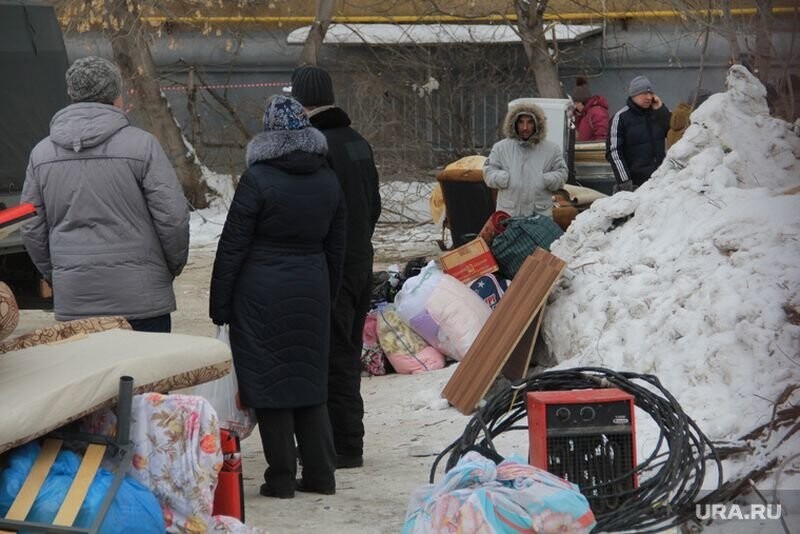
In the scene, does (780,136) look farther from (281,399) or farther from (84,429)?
(84,429)

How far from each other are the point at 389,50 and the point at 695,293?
14.6 meters

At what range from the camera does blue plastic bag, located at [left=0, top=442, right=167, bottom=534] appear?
4.09 meters

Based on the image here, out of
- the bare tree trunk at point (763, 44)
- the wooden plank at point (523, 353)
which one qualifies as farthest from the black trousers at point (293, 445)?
the bare tree trunk at point (763, 44)

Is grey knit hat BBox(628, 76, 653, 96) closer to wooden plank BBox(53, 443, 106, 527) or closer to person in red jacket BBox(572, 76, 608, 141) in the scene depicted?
person in red jacket BBox(572, 76, 608, 141)

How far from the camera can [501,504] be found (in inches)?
160

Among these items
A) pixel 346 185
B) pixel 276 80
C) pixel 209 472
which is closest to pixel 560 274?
pixel 346 185

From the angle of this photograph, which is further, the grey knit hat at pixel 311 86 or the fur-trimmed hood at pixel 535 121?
the fur-trimmed hood at pixel 535 121

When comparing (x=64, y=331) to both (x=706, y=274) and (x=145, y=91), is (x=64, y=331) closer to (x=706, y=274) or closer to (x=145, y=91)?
(x=706, y=274)

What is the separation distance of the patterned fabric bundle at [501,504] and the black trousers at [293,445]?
170 cm

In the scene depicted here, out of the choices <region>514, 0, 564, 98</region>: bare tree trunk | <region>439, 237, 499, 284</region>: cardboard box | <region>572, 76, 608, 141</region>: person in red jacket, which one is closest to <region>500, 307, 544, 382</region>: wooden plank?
<region>439, 237, 499, 284</region>: cardboard box

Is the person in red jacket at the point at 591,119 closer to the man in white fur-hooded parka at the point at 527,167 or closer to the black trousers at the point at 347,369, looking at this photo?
the man in white fur-hooded parka at the point at 527,167

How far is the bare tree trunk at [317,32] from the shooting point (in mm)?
18781

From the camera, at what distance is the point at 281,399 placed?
5836 mm

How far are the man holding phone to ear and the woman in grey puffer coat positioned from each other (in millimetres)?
6922
